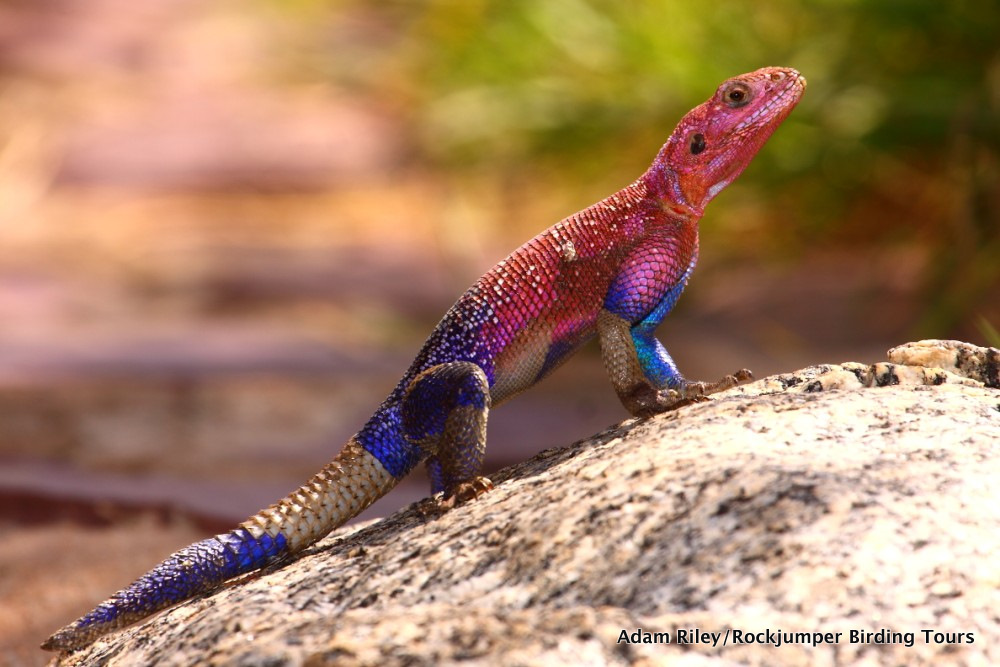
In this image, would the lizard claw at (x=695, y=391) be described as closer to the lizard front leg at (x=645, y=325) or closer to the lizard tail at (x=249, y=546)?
the lizard front leg at (x=645, y=325)

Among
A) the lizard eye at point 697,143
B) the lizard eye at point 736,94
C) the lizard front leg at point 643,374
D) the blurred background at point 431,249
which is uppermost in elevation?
the blurred background at point 431,249

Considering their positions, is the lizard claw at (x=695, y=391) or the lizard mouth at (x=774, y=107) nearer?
the lizard claw at (x=695, y=391)

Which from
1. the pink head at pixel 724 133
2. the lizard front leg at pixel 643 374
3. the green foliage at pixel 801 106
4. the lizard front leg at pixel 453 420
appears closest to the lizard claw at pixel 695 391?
the lizard front leg at pixel 643 374

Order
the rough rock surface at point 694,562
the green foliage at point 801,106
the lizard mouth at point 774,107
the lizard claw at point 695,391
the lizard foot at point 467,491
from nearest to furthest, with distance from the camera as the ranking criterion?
the rough rock surface at point 694,562
the lizard foot at point 467,491
the lizard claw at point 695,391
the lizard mouth at point 774,107
the green foliage at point 801,106

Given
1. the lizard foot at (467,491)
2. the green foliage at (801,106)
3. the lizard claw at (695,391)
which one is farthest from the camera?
the green foliage at (801,106)

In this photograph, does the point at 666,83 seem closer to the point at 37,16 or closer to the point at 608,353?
the point at 608,353

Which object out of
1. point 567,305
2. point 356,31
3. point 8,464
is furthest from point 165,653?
point 356,31

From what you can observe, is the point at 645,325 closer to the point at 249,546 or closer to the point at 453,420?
the point at 453,420

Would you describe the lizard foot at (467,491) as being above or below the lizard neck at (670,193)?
below

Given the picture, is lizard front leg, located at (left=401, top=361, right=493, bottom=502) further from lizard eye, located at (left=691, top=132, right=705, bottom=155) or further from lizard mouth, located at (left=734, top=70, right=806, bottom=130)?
lizard mouth, located at (left=734, top=70, right=806, bottom=130)

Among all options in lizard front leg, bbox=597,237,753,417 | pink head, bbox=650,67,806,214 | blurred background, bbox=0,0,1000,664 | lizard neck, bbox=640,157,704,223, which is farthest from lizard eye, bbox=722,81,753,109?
blurred background, bbox=0,0,1000,664
